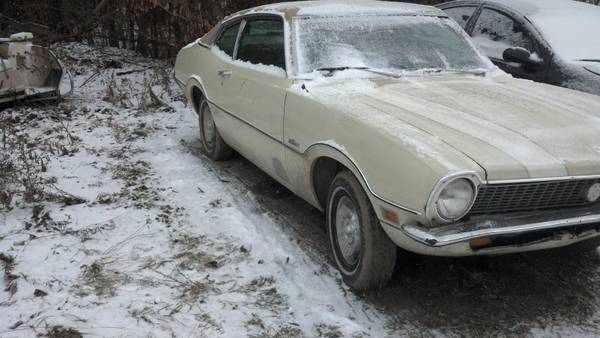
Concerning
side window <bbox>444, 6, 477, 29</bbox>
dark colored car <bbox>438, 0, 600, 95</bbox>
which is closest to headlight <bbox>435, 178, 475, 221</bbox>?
dark colored car <bbox>438, 0, 600, 95</bbox>

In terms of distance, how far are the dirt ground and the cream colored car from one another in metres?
0.29

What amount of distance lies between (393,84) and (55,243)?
8.56 ft

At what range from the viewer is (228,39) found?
5.26m

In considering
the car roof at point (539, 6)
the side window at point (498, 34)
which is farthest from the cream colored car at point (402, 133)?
the car roof at point (539, 6)

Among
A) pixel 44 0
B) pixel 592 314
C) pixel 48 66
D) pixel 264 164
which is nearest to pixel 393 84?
pixel 264 164

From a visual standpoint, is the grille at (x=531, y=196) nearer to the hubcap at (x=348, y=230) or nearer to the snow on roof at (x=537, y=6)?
the hubcap at (x=348, y=230)

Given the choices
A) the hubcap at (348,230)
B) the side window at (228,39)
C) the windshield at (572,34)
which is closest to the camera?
the hubcap at (348,230)

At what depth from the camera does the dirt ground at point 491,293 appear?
2986mm

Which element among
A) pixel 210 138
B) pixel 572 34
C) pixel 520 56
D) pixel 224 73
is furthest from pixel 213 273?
pixel 572 34

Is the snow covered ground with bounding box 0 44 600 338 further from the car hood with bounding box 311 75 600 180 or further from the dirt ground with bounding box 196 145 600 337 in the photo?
the car hood with bounding box 311 75 600 180

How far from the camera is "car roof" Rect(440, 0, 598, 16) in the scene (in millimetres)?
5863

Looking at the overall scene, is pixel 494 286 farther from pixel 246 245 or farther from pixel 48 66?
pixel 48 66

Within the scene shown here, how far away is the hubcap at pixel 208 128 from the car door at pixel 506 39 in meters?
2.85

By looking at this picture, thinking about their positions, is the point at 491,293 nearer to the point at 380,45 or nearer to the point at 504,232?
the point at 504,232
